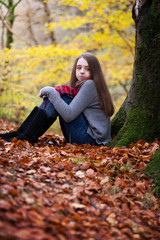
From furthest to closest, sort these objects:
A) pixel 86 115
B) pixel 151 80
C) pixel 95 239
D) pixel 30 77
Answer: pixel 30 77 → pixel 86 115 → pixel 151 80 → pixel 95 239

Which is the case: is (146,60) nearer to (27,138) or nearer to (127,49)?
(27,138)

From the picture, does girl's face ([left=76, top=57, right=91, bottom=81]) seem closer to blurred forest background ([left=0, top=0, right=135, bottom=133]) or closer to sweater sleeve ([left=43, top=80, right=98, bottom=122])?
sweater sleeve ([left=43, top=80, right=98, bottom=122])

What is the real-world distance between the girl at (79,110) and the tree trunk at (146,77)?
469 millimetres

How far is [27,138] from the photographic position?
312 centimetres

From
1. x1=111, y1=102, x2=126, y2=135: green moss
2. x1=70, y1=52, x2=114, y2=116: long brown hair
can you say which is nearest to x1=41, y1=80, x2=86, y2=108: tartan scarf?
x1=70, y1=52, x2=114, y2=116: long brown hair

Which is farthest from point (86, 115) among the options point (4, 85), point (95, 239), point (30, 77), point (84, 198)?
point (30, 77)

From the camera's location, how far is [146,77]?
9.99 ft

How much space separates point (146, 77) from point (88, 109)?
0.94 m

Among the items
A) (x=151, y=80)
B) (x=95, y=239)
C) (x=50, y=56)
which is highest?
(x=50, y=56)

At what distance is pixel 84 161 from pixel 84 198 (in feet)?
2.22

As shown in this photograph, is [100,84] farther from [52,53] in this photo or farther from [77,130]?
[52,53]

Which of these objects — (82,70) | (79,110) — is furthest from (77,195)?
(82,70)

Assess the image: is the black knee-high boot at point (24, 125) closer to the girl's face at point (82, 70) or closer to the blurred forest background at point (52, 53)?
the girl's face at point (82, 70)

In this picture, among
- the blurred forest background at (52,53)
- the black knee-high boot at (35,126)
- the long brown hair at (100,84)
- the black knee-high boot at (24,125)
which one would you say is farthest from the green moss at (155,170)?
the blurred forest background at (52,53)
